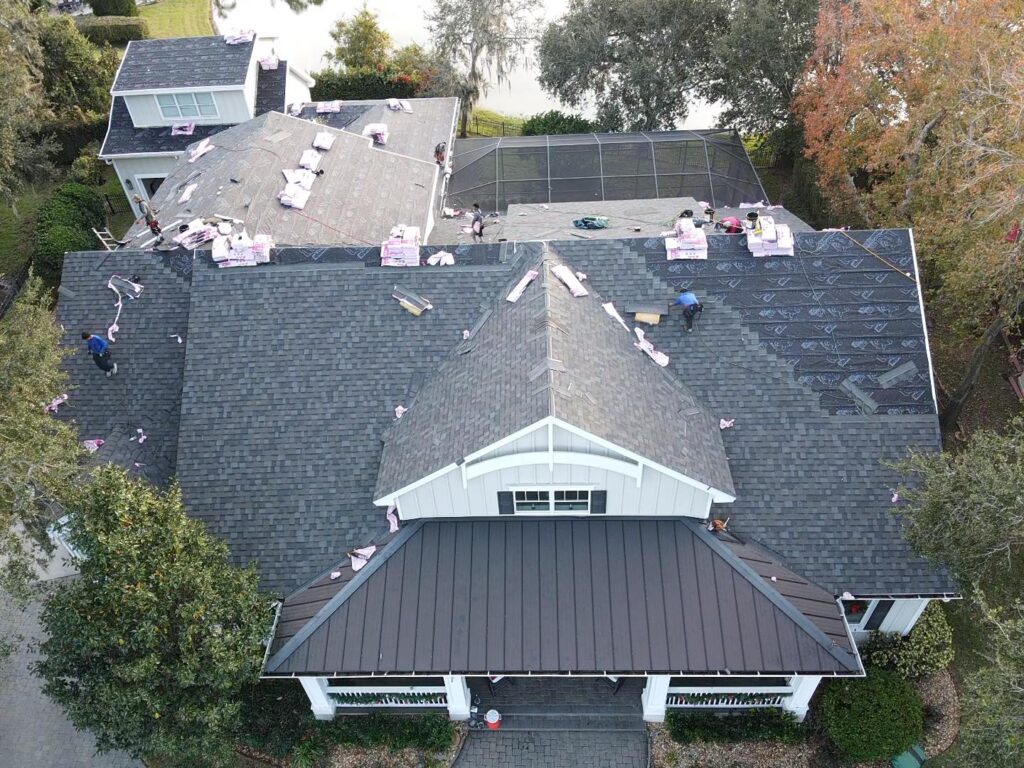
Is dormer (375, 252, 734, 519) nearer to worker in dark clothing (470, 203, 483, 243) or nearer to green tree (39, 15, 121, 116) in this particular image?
worker in dark clothing (470, 203, 483, 243)

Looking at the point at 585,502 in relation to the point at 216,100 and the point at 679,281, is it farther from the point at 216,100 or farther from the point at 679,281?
the point at 216,100

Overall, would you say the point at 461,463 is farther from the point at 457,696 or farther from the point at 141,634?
the point at 141,634

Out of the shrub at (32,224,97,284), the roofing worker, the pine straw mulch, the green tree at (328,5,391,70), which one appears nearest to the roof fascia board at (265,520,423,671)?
the pine straw mulch

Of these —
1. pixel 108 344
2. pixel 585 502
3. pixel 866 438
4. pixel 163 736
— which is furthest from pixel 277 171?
pixel 866 438

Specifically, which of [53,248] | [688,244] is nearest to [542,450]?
[688,244]

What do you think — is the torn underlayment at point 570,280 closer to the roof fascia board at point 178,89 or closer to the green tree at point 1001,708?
the green tree at point 1001,708

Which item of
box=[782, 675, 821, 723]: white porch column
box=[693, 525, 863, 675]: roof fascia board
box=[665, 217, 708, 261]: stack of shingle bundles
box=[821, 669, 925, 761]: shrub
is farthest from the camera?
Answer: box=[665, 217, 708, 261]: stack of shingle bundles

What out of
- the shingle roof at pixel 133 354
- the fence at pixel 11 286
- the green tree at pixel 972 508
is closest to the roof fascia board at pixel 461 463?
the shingle roof at pixel 133 354
